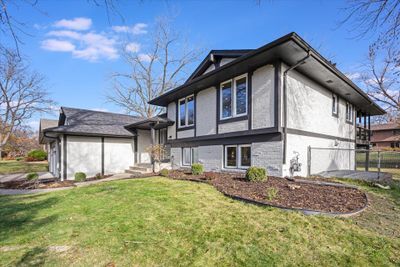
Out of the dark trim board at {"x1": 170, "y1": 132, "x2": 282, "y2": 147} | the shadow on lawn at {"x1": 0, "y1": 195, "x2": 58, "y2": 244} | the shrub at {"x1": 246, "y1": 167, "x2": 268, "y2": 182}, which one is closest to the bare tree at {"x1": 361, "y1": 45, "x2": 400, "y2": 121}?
the dark trim board at {"x1": 170, "y1": 132, "x2": 282, "y2": 147}

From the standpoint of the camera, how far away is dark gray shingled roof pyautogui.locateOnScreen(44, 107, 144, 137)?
13511mm

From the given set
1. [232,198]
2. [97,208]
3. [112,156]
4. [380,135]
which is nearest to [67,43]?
[97,208]

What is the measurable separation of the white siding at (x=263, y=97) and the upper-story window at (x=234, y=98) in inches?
24.8

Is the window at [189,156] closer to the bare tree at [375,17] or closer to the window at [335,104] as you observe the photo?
the window at [335,104]

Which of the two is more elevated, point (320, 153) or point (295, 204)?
point (320, 153)

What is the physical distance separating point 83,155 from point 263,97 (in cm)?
1187

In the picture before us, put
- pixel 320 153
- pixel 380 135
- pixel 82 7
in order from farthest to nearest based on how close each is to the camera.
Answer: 1. pixel 380 135
2. pixel 320 153
3. pixel 82 7

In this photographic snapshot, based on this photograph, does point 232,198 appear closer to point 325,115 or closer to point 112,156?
point 325,115

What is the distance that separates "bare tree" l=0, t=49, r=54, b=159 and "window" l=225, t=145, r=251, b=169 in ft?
62.0

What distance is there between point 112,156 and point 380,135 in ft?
152

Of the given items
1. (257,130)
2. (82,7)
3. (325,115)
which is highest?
(82,7)

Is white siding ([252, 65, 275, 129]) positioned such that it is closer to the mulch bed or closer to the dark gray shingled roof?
the mulch bed

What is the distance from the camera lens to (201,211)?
4.93 m

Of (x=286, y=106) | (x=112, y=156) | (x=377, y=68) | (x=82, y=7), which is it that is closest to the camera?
(x=82, y=7)
